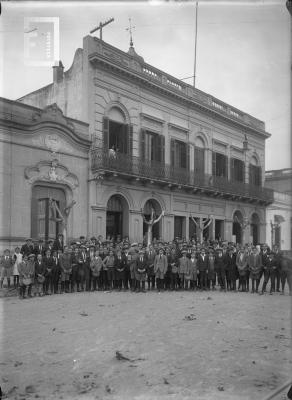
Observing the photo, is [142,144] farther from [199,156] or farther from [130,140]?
[199,156]

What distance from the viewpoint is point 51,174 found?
1722cm

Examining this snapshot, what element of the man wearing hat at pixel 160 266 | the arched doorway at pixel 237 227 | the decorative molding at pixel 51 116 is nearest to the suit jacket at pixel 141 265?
the man wearing hat at pixel 160 266

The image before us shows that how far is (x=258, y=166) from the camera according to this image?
99.4 ft

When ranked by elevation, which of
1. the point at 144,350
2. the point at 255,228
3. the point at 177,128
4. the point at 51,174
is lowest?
the point at 144,350

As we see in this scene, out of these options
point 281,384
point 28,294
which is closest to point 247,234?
point 28,294

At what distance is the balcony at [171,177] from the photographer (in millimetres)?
18812

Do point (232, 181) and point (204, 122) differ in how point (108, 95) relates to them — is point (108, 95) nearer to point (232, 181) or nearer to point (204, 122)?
point (204, 122)

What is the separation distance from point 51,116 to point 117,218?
18.6 ft

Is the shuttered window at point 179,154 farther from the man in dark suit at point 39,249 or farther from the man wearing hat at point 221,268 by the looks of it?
the man in dark suit at point 39,249

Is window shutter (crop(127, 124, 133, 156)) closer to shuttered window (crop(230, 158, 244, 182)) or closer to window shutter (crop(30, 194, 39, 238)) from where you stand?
window shutter (crop(30, 194, 39, 238))

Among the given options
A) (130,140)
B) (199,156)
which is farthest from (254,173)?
(130,140)

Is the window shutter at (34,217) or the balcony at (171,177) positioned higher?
the balcony at (171,177)

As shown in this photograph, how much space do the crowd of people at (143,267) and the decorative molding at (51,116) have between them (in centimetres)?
508

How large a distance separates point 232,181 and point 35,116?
14120 mm
